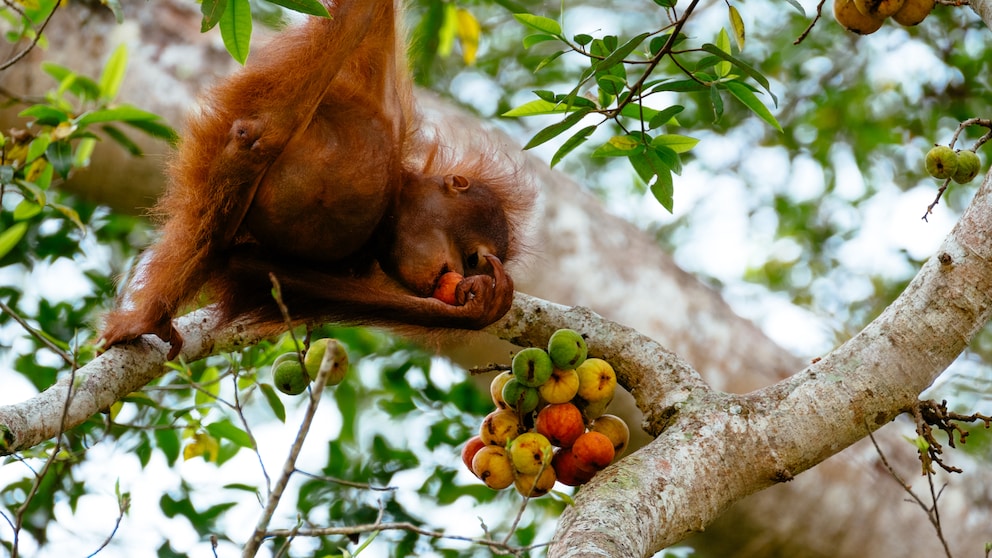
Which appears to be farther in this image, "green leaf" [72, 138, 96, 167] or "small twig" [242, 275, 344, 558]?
"green leaf" [72, 138, 96, 167]

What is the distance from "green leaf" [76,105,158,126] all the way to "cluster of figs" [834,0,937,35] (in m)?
2.30

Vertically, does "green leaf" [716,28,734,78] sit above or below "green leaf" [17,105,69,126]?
above

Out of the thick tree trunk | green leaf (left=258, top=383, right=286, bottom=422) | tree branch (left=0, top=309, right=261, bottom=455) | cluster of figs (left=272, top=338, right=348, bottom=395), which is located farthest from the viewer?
the thick tree trunk

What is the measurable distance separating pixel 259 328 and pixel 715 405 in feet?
4.72

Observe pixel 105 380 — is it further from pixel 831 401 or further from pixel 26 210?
pixel 831 401

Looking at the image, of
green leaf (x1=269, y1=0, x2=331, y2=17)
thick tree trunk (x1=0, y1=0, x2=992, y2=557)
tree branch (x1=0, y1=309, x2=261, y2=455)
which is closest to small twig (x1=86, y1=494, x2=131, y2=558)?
tree branch (x1=0, y1=309, x2=261, y2=455)

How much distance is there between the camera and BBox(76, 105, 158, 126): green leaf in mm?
3459

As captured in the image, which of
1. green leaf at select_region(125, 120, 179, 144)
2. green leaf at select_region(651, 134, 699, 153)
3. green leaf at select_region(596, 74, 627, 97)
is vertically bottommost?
green leaf at select_region(125, 120, 179, 144)

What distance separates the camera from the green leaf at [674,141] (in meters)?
2.75

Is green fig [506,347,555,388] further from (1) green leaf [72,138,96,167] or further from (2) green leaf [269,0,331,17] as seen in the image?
(1) green leaf [72,138,96,167]

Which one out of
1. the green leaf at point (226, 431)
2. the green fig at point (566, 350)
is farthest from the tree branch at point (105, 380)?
the green fig at point (566, 350)

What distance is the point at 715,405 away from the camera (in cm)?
244

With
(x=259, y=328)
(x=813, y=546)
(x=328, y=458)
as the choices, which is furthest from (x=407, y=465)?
(x=813, y=546)

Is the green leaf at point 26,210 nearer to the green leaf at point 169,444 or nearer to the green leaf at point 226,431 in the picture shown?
the green leaf at point 226,431
